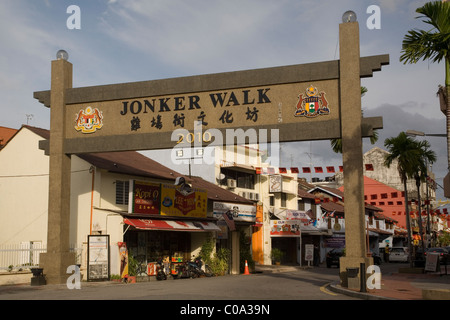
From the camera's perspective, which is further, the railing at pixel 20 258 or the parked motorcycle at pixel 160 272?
the parked motorcycle at pixel 160 272

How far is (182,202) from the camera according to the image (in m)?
29.8

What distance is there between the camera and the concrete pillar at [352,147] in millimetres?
18375

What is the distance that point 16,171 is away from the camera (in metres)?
28.3

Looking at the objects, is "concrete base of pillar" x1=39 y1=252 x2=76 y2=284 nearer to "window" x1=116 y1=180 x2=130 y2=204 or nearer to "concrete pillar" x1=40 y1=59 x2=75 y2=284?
"concrete pillar" x1=40 y1=59 x2=75 y2=284

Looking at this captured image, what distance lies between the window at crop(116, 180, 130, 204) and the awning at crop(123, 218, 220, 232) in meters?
1.78

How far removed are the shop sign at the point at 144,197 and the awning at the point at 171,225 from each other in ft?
1.76

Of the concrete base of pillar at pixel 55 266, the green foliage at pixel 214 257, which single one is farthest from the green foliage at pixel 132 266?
the green foliage at pixel 214 257

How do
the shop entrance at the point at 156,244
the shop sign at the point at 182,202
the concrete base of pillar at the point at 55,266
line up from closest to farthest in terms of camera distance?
the concrete base of pillar at the point at 55,266 < the shop entrance at the point at 156,244 < the shop sign at the point at 182,202

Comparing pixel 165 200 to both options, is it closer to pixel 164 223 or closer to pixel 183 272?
pixel 164 223

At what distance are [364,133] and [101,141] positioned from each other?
10786 millimetres

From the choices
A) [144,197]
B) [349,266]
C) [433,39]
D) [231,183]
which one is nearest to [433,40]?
[433,39]

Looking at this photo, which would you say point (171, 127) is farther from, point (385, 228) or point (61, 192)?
point (385, 228)

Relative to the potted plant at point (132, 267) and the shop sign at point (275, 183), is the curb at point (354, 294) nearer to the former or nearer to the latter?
the potted plant at point (132, 267)

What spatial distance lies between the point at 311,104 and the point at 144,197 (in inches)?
433
